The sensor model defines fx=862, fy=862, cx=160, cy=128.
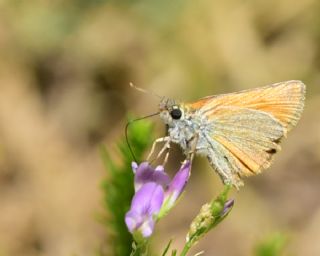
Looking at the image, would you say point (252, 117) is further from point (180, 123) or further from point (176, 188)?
point (176, 188)

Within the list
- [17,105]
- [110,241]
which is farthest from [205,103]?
[17,105]

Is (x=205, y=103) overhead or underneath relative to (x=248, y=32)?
overhead

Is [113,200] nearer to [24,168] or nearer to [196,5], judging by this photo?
[24,168]

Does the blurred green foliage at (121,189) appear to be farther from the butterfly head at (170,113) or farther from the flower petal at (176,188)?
the flower petal at (176,188)

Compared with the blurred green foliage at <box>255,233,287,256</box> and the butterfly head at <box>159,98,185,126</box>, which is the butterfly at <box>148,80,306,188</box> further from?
the blurred green foliage at <box>255,233,287,256</box>

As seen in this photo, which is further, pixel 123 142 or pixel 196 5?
pixel 196 5

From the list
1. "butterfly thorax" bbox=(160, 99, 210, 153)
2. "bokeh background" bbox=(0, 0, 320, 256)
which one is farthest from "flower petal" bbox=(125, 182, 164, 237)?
"bokeh background" bbox=(0, 0, 320, 256)

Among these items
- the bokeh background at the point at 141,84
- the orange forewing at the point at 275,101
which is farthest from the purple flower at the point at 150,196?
the bokeh background at the point at 141,84
